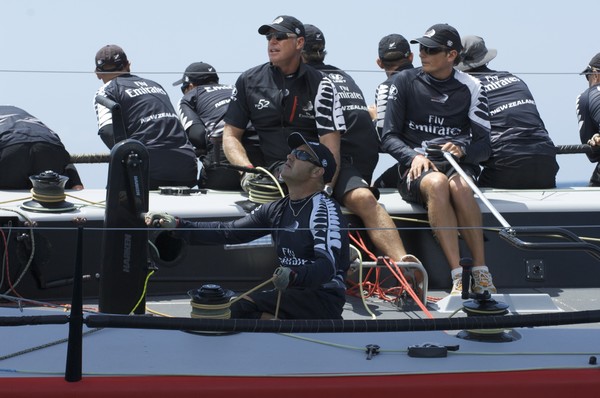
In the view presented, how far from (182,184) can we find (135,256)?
2082 millimetres

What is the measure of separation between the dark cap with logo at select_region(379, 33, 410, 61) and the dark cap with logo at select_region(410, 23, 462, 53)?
1.47m

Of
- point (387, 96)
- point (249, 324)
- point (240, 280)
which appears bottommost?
point (240, 280)

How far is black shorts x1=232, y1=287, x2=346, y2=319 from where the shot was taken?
4477 millimetres

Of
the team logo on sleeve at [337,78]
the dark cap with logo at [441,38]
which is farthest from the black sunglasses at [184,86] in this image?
the dark cap with logo at [441,38]

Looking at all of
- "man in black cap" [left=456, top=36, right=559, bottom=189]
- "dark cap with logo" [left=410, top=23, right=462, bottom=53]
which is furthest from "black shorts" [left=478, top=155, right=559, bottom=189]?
"dark cap with logo" [left=410, top=23, right=462, bottom=53]

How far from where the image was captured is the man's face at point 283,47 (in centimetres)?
594

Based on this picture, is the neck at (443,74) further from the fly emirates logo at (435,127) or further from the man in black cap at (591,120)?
the man in black cap at (591,120)

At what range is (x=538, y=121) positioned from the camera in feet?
22.5

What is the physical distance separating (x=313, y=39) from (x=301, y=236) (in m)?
2.56

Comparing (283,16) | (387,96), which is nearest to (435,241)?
(387,96)

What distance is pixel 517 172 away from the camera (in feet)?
21.7

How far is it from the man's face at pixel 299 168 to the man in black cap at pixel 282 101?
1.06m

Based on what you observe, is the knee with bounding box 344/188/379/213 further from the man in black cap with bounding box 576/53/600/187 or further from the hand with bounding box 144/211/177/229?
the man in black cap with bounding box 576/53/600/187

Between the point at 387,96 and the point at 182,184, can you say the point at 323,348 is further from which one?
the point at 182,184
